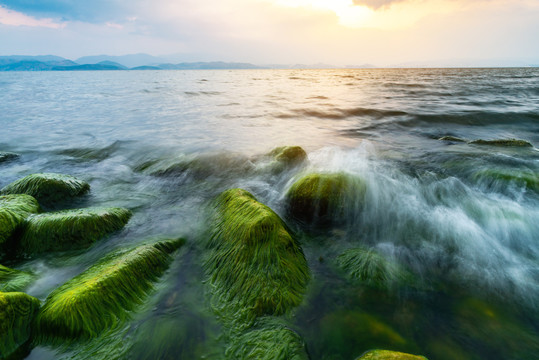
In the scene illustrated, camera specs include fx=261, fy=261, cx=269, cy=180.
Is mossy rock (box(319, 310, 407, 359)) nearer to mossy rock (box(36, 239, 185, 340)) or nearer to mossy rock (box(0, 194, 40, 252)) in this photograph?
mossy rock (box(36, 239, 185, 340))

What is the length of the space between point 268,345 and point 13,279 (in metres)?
3.05

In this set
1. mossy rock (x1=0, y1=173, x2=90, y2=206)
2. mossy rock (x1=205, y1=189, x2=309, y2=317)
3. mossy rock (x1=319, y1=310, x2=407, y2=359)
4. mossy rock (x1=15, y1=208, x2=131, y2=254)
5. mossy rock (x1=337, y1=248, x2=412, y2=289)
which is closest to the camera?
mossy rock (x1=319, y1=310, x2=407, y2=359)

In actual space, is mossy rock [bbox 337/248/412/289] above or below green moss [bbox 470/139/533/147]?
above

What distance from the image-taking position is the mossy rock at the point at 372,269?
11.0ft

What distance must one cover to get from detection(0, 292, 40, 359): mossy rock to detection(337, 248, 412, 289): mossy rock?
136 inches

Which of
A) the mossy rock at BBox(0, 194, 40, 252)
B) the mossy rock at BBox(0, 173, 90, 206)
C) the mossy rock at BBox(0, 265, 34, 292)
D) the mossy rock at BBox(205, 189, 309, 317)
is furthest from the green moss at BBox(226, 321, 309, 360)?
the mossy rock at BBox(0, 173, 90, 206)

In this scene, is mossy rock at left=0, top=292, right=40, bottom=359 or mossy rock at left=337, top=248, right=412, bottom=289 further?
mossy rock at left=337, top=248, right=412, bottom=289

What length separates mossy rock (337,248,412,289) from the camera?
3.34 metres

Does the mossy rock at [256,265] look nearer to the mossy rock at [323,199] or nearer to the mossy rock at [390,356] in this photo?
the mossy rock at [390,356]

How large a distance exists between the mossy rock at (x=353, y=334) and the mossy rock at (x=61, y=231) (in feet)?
11.6

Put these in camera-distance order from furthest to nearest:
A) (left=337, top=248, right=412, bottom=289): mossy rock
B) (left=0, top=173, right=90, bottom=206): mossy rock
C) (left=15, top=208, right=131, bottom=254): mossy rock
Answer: (left=0, top=173, right=90, bottom=206): mossy rock < (left=15, top=208, right=131, bottom=254): mossy rock < (left=337, top=248, right=412, bottom=289): mossy rock

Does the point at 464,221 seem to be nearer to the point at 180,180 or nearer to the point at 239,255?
the point at 239,255

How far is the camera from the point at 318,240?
13.8 feet

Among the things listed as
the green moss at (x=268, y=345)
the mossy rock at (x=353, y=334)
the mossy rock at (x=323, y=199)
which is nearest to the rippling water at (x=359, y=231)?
the mossy rock at (x=353, y=334)
